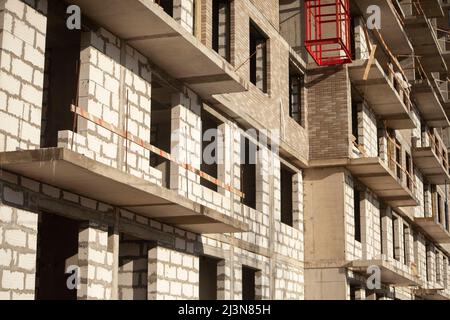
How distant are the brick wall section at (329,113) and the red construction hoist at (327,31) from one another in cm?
43

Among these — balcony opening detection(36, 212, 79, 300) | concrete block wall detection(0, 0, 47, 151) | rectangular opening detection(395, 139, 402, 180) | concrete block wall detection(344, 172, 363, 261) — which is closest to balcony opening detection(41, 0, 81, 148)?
balcony opening detection(36, 212, 79, 300)

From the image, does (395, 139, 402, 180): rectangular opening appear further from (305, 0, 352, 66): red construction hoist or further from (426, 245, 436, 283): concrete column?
(305, 0, 352, 66): red construction hoist

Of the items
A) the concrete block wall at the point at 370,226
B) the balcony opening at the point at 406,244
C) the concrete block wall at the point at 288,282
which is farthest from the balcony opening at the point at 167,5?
the balcony opening at the point at 406,244

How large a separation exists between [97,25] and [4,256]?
3956mm

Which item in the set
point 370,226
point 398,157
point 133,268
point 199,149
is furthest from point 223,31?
point 398,157

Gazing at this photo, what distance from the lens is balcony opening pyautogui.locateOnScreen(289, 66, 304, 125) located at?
→ 838 inches

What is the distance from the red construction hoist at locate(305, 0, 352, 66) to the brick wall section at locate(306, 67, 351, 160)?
43cm

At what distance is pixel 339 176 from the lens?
20891mm

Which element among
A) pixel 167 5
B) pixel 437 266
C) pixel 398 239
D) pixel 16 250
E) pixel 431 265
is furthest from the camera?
pixel 437 266

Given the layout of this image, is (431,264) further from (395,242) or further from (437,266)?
(395,242)

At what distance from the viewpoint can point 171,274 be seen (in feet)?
45.4

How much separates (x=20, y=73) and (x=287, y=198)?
36.6 feet

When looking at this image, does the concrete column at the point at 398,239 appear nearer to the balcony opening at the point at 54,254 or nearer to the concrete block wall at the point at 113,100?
the concrete block wall at the point at 113,100
